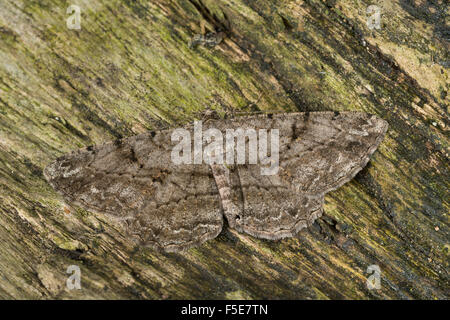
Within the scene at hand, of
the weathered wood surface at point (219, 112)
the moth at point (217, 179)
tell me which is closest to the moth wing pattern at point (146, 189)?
the moth at point (217, 179)

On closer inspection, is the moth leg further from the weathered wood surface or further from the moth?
the weathered wood surface

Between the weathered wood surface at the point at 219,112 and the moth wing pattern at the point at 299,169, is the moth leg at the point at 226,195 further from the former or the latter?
the weathered wood surface at the point at 219,112

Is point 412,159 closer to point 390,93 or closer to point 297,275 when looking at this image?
point 390,93

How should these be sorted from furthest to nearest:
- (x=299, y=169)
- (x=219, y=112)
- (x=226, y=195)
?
(x=219, y=112), (x=226, y=195), (x=299, y=169)

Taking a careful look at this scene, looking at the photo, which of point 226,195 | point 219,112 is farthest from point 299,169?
point 219,112

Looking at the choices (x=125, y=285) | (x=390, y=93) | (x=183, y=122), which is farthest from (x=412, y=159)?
(x=125, y=285)

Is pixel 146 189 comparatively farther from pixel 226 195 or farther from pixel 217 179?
pixel 226 195

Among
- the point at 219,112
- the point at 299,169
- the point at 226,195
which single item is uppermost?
the point at 219,112
